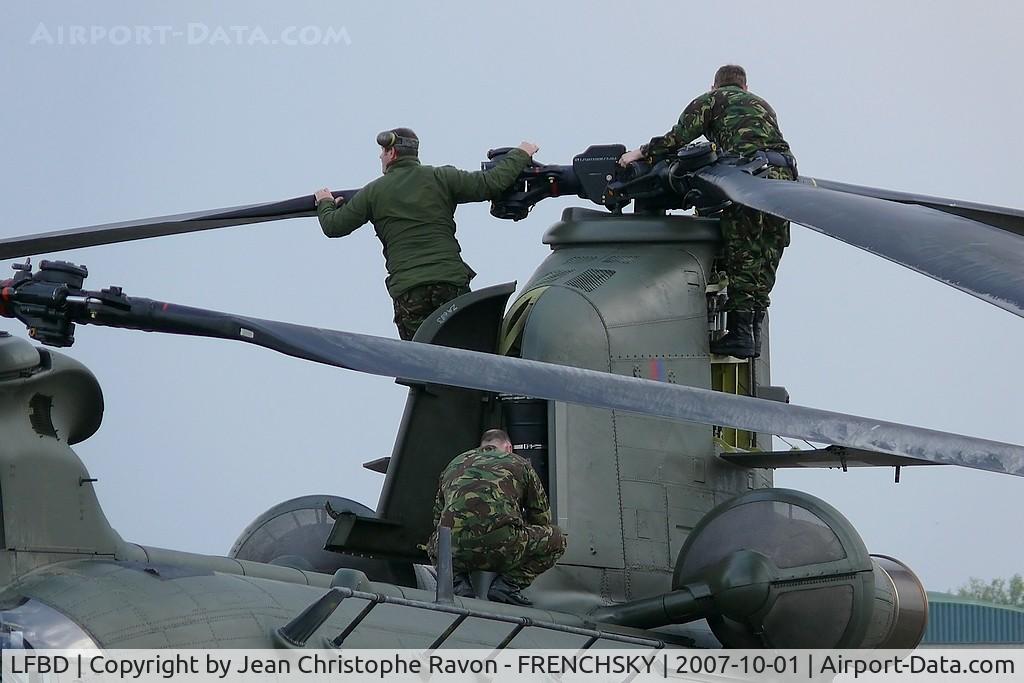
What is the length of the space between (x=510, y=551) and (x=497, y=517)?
0.16 meters

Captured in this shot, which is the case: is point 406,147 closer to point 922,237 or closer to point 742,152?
point 742,152

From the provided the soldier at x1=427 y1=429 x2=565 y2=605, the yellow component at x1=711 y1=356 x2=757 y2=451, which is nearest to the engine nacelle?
the soldier at x1=427 y1=429 x2=565 y2=605

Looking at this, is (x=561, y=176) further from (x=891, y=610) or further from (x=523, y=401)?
(x=891, y=610)

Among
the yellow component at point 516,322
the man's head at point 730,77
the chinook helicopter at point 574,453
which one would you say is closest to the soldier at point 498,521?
the chinook helicopter at point 574,453

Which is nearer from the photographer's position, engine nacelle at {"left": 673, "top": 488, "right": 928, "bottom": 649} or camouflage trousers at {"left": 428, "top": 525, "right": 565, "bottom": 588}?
camouflage trousers at {"left": 428, "top": 525, "right": 565, "bottom": 588}

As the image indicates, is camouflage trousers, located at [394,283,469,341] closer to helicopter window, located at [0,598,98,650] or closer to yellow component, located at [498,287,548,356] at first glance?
yellow component, located at [498,287,548,356]

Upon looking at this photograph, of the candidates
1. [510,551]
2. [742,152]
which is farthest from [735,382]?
[510,551]

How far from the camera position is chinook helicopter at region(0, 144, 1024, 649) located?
5.22 m

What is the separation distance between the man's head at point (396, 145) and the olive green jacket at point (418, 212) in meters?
0.03

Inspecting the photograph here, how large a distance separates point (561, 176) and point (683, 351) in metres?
1.16

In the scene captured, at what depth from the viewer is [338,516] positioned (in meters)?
7.82

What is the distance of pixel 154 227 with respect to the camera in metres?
8.58

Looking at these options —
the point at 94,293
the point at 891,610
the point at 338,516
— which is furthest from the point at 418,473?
the point at 94,293

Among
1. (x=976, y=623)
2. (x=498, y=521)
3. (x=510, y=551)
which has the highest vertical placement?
(x=498, y=521)
